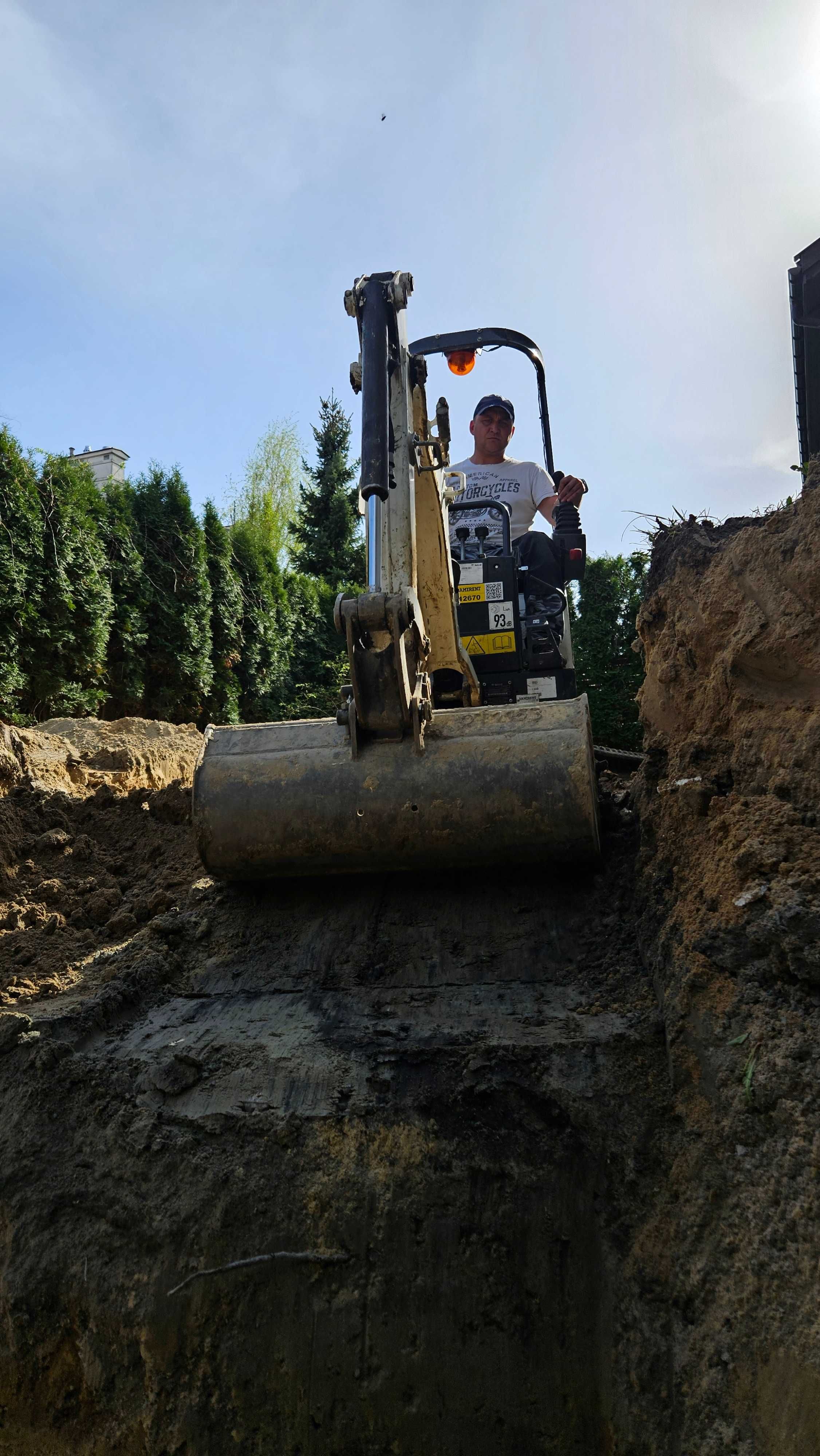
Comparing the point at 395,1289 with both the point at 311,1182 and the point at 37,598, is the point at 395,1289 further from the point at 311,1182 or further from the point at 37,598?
the point at 37,598

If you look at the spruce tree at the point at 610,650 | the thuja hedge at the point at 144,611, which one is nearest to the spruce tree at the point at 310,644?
the thuja hedge at the point at 144,611

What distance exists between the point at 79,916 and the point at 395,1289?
2175mm

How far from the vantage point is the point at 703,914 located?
2.51 m

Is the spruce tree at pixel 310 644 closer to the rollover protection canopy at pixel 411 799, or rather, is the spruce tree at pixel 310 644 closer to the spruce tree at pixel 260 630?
the spruce tree at pixel 260 630

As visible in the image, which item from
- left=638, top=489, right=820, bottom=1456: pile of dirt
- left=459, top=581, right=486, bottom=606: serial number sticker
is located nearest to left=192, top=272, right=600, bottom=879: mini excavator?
left=638, top=489, right=820, bottom=1456: pile of dirt

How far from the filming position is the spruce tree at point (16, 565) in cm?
966

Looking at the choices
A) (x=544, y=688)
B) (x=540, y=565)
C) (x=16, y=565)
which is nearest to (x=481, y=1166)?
(x=544, y=688)

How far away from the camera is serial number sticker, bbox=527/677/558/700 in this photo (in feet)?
15.9

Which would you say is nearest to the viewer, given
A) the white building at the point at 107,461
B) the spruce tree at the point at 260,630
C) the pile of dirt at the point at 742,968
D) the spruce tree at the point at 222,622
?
the pile of dirt at the point at 742,968

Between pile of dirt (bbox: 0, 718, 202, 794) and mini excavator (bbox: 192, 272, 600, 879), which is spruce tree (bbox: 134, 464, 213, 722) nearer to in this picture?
pile of dirt (bbox: 0, 718, 202, 794)

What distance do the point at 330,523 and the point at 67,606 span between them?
32.5 feet

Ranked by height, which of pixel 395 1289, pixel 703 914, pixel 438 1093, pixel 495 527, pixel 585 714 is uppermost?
pixel 495 527

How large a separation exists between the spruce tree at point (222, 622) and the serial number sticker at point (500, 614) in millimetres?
9337

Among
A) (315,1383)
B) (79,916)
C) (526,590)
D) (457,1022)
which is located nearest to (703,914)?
(457,1022)
